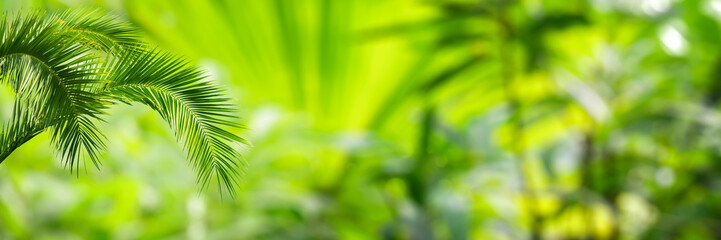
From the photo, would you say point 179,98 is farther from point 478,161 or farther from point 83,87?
point 478,161

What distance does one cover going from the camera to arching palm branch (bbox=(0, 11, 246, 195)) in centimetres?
22

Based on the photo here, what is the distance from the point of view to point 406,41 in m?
1.56

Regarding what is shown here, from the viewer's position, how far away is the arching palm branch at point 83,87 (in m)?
0.22

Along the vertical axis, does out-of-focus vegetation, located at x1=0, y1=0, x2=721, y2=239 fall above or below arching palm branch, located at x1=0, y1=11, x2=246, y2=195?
above

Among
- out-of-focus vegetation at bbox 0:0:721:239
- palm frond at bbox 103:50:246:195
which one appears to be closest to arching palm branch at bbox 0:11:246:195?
palm frond at bbox 103:50:246:195

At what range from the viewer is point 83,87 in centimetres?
23

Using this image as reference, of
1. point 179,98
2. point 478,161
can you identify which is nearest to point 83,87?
point 179,98

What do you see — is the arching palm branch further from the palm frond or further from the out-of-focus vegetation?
the out-of-focus vegetation

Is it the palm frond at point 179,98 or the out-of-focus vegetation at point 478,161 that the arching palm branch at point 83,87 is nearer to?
the palm frond at point 179,98

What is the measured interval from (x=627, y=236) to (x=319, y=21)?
93 centimetres

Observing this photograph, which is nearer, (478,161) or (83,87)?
(83,87)

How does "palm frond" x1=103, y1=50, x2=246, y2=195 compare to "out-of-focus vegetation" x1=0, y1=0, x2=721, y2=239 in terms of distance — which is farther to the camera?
"out-of-focus vegetation" x1=0, y1=0, x2=721, y2=239

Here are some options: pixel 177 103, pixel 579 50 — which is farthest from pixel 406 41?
pixel 177 103

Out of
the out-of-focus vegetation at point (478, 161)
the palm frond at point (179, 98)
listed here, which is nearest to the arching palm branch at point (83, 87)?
the palm frond at point (179, 98)
